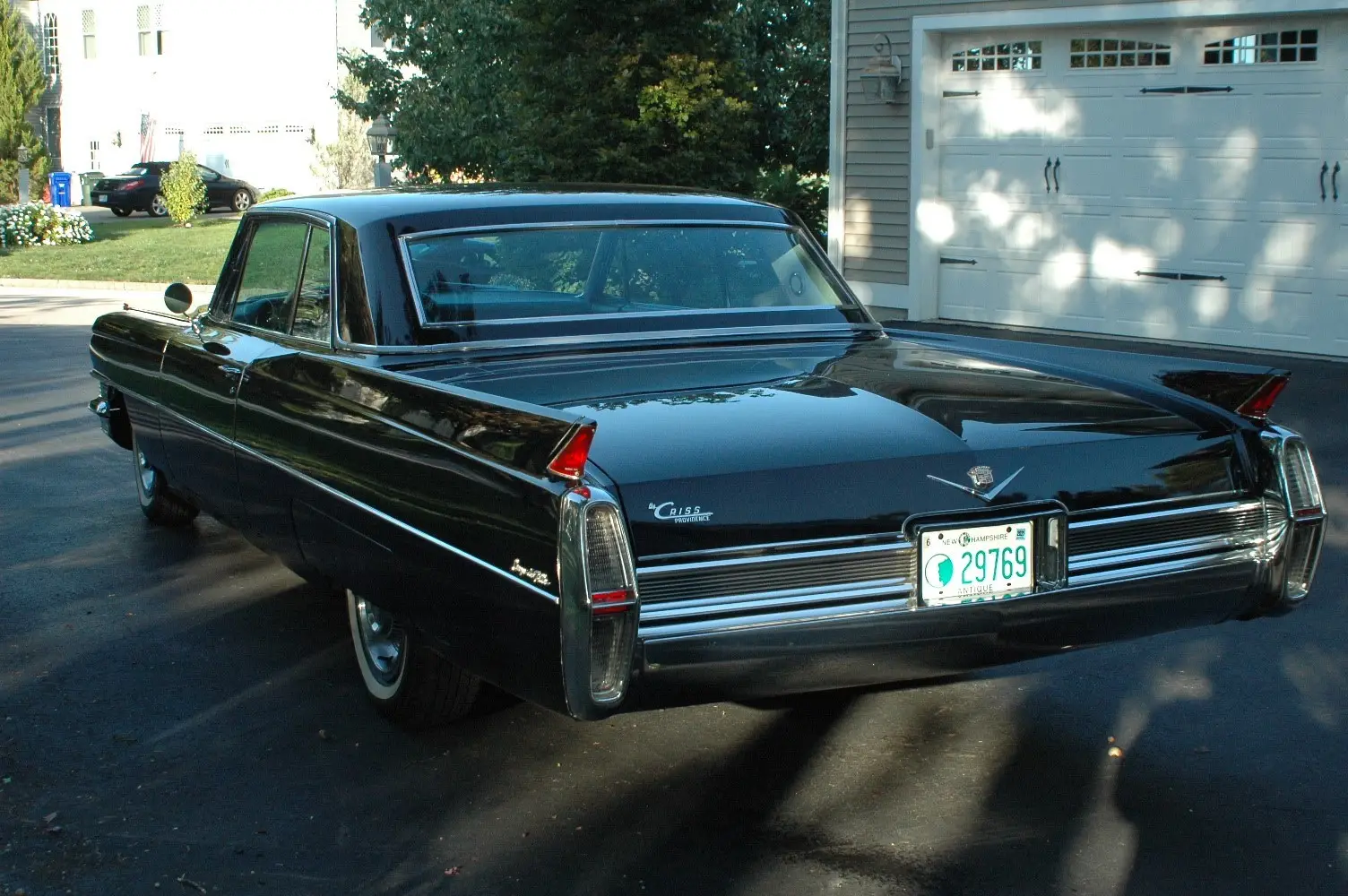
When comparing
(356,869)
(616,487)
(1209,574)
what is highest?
(616,487)

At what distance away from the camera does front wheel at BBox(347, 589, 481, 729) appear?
4.36 metres

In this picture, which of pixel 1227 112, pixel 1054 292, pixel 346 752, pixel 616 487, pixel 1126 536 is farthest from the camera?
pixel 1054 292

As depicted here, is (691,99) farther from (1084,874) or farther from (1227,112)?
(1084,874)

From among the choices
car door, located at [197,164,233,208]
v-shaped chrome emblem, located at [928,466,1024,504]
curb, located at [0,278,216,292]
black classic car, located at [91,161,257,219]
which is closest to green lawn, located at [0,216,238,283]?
curb, located at [0,278,216,292]

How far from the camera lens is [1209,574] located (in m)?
4.00

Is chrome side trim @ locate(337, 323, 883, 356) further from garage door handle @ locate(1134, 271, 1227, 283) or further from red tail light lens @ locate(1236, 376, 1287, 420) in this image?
garage door handle @ locate(1134, 271, 1227, 283)

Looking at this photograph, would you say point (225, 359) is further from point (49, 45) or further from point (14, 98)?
point (49, 45)

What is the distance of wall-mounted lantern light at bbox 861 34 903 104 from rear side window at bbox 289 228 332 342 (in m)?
10.4

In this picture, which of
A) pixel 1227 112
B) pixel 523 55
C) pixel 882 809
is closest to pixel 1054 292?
pixel 1227 112

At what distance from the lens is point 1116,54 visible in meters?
13.4

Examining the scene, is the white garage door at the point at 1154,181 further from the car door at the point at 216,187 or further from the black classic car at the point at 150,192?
the car door at the point at 216,187

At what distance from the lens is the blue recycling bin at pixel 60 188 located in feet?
137

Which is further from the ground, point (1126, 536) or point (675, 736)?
point (1126, 536)

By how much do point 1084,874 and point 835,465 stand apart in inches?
42.2
